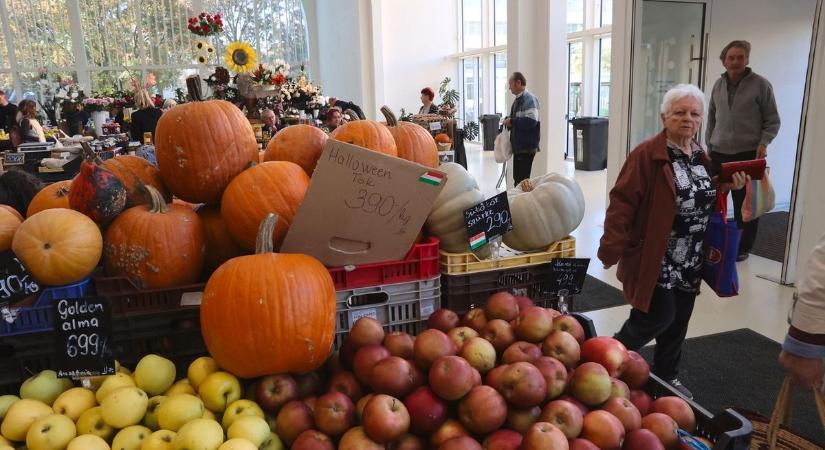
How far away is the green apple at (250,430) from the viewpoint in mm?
1186

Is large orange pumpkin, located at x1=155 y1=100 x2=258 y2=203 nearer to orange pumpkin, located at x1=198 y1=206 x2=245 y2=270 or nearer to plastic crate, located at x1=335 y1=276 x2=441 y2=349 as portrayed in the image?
orange pumpkin, located at x1=198 y1=206 x2=245 y2=270

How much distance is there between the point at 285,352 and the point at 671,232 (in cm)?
187

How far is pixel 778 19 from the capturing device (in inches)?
231

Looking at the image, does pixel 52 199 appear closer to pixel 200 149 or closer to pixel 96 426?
pixel 200 149

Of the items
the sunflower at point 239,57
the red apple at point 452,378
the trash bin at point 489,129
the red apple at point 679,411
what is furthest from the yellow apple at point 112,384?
the trash bin at point 489,129

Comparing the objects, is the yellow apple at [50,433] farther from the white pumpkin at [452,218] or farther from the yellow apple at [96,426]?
the white pumpkin at [452,218]

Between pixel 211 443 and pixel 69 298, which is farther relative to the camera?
pixel 69 298

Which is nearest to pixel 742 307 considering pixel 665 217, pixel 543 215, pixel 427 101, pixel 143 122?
pixel 665 217

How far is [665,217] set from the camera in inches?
95.0

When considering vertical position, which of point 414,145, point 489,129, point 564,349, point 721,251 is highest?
point 414,145

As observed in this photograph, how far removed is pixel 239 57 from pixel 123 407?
4909 millimetres

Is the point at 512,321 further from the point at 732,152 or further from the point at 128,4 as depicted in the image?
the point at 128,4

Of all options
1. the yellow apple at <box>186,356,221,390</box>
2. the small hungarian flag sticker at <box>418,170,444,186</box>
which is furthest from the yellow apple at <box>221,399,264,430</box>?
the small hungarian flag sticker at <box>418,170,444,186</box>

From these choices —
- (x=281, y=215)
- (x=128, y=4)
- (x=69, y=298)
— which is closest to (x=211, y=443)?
(x=69, y=298)
